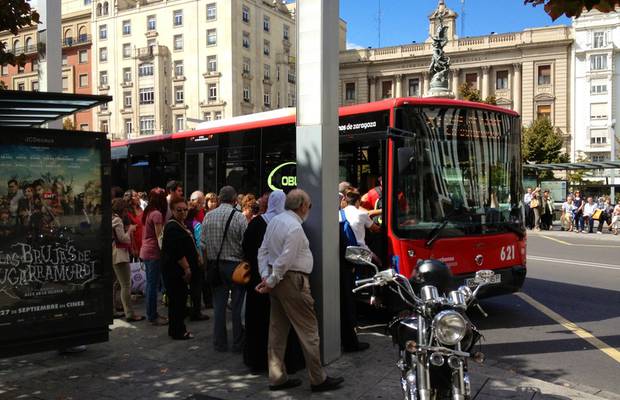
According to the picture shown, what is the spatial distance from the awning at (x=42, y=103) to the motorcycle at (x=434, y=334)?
123 inches

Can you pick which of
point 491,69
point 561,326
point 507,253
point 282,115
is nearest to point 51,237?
point 282,115

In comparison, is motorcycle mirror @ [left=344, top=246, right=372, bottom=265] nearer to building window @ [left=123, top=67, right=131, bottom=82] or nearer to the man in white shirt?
the man in white shirt

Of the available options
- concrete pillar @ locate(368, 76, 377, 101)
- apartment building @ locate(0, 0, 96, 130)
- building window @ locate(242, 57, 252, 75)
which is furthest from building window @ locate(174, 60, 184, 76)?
concrete pillar @ locate(368, 76, 377, 101)

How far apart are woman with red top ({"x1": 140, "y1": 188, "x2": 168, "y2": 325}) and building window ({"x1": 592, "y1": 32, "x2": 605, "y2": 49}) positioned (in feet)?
210

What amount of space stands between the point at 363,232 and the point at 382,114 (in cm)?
162

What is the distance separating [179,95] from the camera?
229 ft

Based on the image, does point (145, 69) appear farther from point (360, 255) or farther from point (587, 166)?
point (360, 255)

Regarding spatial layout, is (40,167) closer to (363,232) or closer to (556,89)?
(363,232)

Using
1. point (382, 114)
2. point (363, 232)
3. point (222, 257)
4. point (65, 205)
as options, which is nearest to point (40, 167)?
point (65, 205)

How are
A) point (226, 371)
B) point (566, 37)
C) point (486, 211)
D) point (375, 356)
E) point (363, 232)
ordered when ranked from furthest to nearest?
point (566, 37), point (486, 211), point (363, 232), point (375, 356), point (226, 371)

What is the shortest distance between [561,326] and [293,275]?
4.42 m

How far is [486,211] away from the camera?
7617 mm

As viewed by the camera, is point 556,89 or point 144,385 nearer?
point 144,385

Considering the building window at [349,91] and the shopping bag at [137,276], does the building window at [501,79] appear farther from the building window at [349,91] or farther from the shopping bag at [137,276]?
the shopping bag at [137,276]
